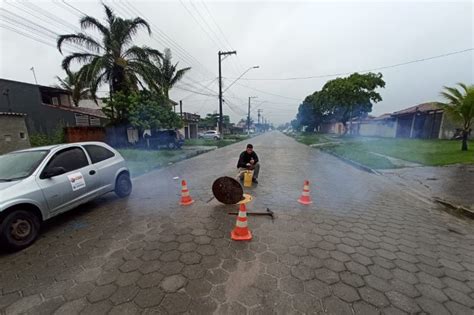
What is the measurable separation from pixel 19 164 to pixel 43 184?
78 cm

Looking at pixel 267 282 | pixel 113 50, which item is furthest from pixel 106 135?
pixel 267 282

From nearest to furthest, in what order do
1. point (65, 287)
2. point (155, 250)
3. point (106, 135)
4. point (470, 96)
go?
point (65, 287), point (155, 250), point (470, 96), point (106, 135)

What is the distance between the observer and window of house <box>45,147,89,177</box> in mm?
4039

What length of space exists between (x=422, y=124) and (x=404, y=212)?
1091 inches

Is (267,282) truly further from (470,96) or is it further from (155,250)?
(470,96)

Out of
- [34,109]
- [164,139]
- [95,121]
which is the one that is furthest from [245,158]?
[95,121]

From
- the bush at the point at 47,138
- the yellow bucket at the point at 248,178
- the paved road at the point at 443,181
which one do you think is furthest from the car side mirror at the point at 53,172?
the bush at the point at 47,138

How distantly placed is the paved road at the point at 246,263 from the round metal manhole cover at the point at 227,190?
0.78ft

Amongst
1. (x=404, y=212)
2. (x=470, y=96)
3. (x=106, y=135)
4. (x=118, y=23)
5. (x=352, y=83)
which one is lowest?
(x=404, y=212)

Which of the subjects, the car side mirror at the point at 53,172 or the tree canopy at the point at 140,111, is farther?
the tree canopy at the point at 140,111

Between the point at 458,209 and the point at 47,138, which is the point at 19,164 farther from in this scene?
the point at 47,138

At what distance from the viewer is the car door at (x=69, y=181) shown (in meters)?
3.71

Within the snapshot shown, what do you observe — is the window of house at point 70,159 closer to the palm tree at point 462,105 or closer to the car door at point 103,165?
the car door at point 103,165

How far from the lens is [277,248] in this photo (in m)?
3.25
